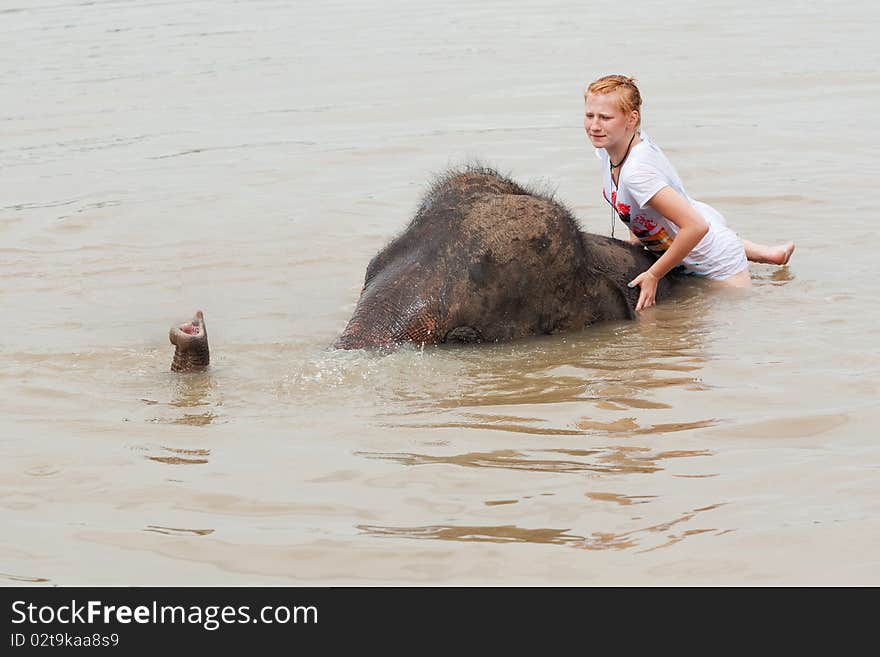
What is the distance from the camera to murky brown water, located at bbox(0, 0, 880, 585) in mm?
3967

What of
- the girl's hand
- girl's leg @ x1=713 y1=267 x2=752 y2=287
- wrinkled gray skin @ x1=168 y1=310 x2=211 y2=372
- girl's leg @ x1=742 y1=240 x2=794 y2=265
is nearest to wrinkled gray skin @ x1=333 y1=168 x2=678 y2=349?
the girl's hand

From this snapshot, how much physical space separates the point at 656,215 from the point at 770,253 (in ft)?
3.61

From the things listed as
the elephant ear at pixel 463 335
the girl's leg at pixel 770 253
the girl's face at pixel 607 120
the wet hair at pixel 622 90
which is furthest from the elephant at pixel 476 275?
the girl's leg at pixel 770 253

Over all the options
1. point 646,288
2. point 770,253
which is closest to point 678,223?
point 646,288

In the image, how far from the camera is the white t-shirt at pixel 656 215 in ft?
21.8

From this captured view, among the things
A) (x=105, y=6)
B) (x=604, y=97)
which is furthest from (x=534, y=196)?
(x=105, y=6)

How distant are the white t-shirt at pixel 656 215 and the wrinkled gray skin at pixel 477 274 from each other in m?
0.55

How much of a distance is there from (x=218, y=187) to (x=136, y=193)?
640 mm

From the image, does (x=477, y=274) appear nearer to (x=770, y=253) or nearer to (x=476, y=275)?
(x=476, y=275)

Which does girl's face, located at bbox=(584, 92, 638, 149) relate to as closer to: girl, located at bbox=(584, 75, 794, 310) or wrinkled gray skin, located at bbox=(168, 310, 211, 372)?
girl, located at bbox=(584, 75, 794, 310)

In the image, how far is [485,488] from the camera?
4.33m

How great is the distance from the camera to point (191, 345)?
5.49 metres

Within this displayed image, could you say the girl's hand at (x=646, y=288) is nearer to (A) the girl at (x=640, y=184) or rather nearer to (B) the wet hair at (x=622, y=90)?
(A) the girl at (x=640, y=184)

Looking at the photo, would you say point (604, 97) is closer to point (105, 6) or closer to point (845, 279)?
point (845, 279)
